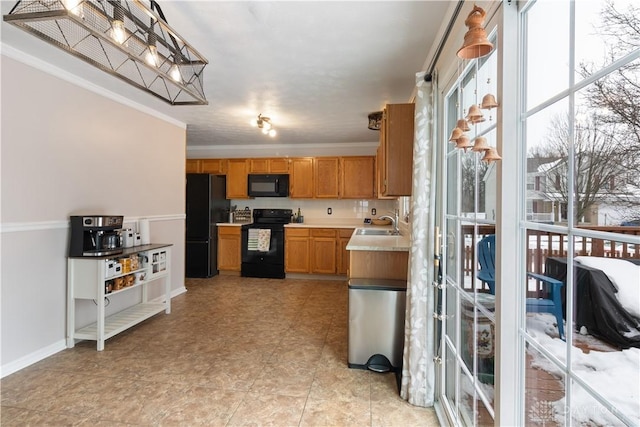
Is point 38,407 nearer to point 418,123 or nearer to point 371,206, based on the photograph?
point 418,123

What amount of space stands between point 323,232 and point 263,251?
1093 millimetres

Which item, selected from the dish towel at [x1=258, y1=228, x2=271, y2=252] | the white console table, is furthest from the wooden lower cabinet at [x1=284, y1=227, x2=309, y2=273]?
the white console table

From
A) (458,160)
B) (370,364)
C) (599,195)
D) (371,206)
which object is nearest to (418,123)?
(458,160)

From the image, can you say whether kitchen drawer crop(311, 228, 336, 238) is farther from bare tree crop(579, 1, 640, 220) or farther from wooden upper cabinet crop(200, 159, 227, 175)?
bare tree crop(579, 1, 640, 220)

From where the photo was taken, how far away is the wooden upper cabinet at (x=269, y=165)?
5688 millimetres

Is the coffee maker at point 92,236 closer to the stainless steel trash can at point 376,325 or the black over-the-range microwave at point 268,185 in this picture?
the stainless steel trash can at point 376,325

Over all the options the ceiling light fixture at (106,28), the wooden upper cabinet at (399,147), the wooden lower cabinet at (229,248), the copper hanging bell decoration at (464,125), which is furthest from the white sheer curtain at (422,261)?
the wooden lower cabinet at (229,248)

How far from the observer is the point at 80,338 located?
2.73 metres

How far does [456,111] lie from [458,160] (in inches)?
11.3

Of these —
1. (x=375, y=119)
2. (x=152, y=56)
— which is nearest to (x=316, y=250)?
(x=375, y=119)

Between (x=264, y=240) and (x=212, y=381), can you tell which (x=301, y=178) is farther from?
(x=212, y=381)

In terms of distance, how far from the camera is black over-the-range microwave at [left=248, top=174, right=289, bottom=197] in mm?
5621

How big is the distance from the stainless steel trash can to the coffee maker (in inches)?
89.2

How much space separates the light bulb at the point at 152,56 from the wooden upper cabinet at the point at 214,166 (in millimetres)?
4176
